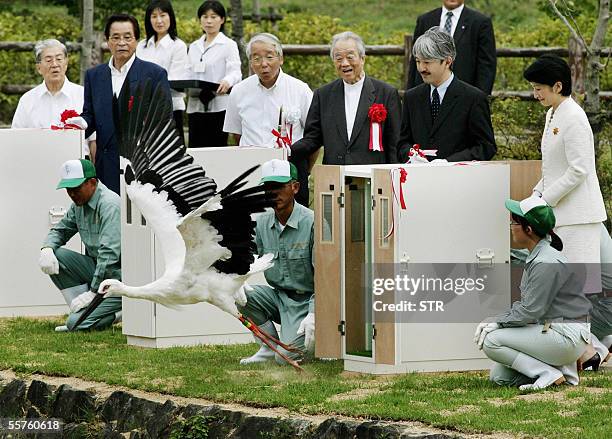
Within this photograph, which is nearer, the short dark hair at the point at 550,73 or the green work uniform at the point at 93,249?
the short dark hair at the point at 550,73

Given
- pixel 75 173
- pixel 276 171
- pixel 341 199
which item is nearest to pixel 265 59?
pixel 75 173

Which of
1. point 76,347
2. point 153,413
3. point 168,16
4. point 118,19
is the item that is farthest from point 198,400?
point 168,16

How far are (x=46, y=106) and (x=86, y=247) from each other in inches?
59.9

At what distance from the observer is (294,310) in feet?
29.7

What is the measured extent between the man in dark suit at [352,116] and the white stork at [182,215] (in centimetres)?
105

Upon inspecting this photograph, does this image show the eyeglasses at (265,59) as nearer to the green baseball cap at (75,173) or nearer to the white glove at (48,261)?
the green baseball cap at (75,173)

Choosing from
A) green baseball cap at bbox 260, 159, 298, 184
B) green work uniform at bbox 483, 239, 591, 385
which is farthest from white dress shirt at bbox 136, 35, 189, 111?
green work uniform at bbox 483, 239, 591, 385

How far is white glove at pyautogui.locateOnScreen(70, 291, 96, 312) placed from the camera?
999cm

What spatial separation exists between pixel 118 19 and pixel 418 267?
3.99 m

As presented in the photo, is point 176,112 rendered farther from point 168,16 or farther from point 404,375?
point 404,375

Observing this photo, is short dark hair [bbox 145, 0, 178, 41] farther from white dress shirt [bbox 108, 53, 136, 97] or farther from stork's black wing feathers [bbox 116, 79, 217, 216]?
stork's black wing feathers [bbox 116, 79, 217, 216]

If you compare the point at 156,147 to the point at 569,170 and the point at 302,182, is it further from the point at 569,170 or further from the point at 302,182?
the point at 569,170

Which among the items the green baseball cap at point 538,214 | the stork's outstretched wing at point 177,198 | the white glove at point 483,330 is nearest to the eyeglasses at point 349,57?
the stork's outstretched wing at point 177,198

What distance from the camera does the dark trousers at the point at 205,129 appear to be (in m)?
12.0
